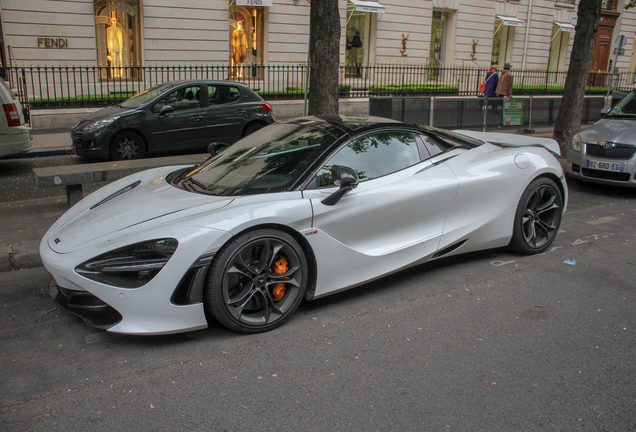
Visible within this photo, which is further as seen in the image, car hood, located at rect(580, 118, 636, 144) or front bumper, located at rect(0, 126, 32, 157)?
front bumper, located at rect(0, 126, 32, 157)

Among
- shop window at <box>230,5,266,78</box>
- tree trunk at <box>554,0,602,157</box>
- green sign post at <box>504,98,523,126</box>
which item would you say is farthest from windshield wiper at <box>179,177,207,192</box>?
shop window at <box>230,5,266,78</box>

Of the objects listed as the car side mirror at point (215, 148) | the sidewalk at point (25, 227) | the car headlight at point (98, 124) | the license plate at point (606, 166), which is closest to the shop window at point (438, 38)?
the license plate at point (606, 166)

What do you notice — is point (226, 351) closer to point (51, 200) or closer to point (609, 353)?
point (609, 353)

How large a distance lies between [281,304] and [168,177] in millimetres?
1592

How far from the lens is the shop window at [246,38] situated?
2116 cm

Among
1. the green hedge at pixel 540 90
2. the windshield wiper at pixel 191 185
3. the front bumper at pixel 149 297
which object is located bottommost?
the front bumper at pixel 149 297

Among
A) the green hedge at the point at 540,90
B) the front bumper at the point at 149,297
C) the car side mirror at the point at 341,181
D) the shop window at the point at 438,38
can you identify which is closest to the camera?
the front bumper at the point at 149,297

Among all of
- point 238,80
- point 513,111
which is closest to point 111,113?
point 238,80

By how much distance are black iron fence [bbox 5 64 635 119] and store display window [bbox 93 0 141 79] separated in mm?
269

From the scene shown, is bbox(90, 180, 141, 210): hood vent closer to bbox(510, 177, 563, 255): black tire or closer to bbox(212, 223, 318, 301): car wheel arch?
bbox(212, 223, 318, 301): car wheel arch

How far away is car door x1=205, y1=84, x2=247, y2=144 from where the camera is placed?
10797 mm

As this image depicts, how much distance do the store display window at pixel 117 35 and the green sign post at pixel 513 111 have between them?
1258 centimetres

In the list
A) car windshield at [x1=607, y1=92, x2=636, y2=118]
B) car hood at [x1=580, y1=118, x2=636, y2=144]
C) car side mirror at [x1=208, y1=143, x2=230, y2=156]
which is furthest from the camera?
car windshield at [x1=607, y1=92, x2=636, y2=118]

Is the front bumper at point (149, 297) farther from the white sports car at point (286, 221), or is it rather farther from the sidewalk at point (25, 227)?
the sidewalk at point (25, 227)
